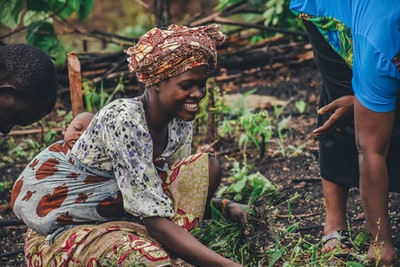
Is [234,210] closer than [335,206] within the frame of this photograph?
Yes

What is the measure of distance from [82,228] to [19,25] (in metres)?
3.01

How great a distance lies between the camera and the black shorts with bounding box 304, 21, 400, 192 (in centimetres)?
360

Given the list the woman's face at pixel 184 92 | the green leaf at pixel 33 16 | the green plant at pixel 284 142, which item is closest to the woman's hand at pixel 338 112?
the woman's face at pixel 184 92

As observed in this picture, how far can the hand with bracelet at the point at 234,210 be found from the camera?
11.2 ft

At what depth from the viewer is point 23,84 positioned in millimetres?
3008

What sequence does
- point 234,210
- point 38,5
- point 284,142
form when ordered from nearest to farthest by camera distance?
point 234,210 → point 284,142 → point 38,5

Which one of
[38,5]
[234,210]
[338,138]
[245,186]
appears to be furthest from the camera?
[38,5]

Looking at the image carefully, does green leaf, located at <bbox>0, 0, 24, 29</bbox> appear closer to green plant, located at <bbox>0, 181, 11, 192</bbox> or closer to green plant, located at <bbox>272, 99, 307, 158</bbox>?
green plant, located at <bbox>0, 181, 11, 192</bbox>

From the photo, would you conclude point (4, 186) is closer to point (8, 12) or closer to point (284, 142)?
point (8, 12)

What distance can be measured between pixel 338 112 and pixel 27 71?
1.29m

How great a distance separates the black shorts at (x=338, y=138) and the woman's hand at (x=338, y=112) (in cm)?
11

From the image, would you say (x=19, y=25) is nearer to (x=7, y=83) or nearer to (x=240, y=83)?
(x=240, y=83)

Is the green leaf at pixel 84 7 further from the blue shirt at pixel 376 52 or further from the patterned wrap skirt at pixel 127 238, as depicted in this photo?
the blue shirt at pixel 376 52

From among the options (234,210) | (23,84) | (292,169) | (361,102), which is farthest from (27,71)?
(292,169)
